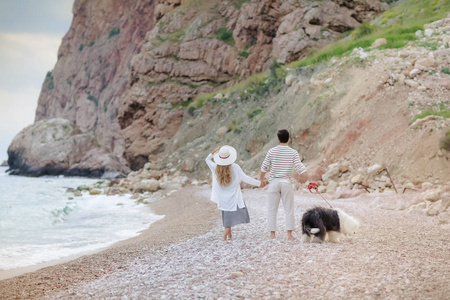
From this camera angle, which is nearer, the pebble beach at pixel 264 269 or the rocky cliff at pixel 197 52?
the pebble beach at pixel 264 269

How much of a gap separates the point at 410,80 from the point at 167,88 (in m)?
23.4

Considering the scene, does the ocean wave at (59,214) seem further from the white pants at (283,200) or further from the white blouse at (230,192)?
the white pants at (283,200)

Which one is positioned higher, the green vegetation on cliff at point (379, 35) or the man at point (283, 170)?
the green vegetation on cliff at point (379, 35)

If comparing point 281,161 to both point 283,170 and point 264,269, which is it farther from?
point 264,269

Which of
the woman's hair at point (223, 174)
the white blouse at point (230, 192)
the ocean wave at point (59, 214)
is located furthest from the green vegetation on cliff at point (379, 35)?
the ocean wave at point (59, 214)

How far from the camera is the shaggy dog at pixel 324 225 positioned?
6512 mm

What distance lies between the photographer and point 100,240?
36.9 feet

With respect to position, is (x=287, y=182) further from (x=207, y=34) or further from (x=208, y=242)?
(x=207, y=34)

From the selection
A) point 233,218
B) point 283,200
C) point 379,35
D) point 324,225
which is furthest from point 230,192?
point 379,35

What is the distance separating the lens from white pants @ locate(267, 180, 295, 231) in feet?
22.5

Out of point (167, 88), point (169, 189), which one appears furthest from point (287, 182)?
point (167, 88)

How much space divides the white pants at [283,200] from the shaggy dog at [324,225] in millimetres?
310

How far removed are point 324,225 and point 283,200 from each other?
0.74 metres

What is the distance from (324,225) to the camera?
21.4 ft
